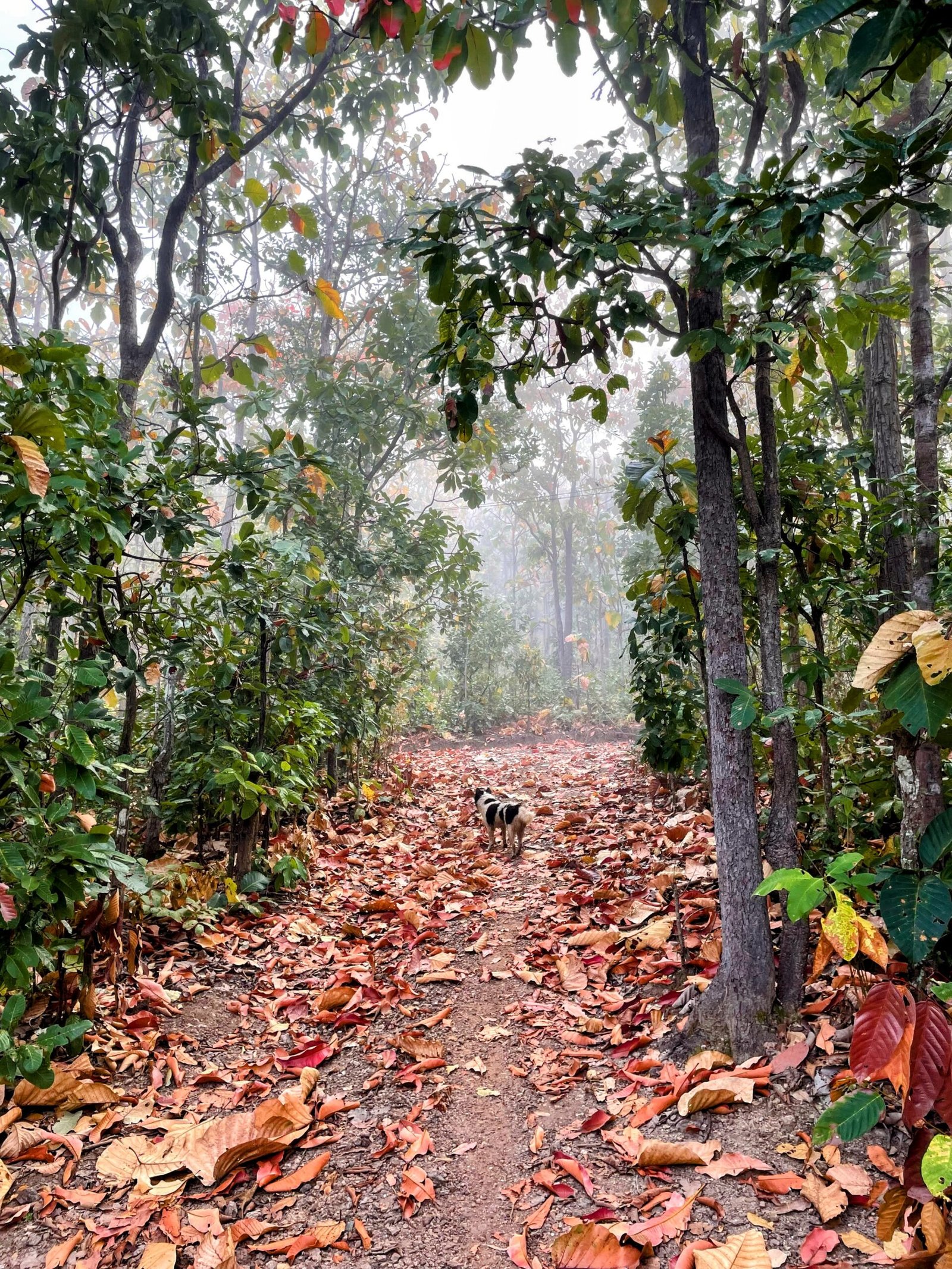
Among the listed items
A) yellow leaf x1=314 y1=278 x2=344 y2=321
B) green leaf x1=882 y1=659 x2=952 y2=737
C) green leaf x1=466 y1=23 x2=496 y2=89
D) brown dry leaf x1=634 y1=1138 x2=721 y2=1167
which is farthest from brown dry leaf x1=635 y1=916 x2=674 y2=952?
yellow leaf x1=314 y1=278 x2=344 y2=321

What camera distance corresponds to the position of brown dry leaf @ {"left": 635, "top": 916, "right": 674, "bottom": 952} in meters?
3.23

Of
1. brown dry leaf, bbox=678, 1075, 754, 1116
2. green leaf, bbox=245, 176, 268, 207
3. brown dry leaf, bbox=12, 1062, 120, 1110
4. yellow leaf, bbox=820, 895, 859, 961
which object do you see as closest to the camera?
yellow leaf, bbox=820, 895, 859, 961

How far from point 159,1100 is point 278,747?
2220mm

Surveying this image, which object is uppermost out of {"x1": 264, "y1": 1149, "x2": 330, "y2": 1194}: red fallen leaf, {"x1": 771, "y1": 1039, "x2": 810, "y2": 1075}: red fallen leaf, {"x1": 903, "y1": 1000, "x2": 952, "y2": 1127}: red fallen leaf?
{"x1": 903, "y1": 1000, "x2": 952, "y2": 1127}: red fallen leaf

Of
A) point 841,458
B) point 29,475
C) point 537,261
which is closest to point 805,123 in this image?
point 841,458

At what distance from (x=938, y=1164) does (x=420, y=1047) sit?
216 cm

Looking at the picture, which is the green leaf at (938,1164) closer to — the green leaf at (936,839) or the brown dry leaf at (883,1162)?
the green leaf at (936,839)

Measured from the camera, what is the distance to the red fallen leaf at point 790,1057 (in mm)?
2227

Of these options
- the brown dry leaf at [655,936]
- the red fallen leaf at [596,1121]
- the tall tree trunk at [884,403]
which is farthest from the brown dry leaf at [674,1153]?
the tall tree trunk at [884,403]

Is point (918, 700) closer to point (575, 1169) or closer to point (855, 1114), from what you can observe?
point (855, 1114)

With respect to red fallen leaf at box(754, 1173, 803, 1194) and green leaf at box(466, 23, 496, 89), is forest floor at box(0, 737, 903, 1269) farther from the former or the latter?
green leaf at box(466, 23, 496, 89)

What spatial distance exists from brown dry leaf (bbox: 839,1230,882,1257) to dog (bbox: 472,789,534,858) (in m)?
3.62

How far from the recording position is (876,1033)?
1223 millimetres

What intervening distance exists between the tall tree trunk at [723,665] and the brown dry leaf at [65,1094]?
2050 millimetres
